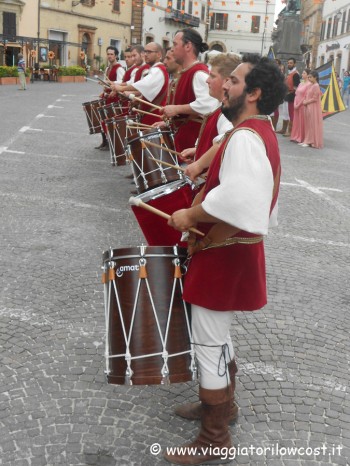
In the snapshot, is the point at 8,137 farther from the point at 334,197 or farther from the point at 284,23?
the point at 284,23

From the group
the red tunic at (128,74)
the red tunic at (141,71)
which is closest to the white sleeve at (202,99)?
the red tunic at (141,71)

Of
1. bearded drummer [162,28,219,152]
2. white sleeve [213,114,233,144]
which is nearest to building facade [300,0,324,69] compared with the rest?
bearded drummer [162,28,219,152]

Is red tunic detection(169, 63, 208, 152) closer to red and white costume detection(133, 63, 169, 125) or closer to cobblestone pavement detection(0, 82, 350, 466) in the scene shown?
cobblestone pavement detection(0, 82, 350, 466)

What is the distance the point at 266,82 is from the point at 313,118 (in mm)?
11394

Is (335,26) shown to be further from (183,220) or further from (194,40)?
(183,220)

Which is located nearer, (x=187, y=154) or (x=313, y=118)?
(x=187, y=154)

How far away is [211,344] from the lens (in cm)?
255

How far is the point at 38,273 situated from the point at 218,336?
2547mm

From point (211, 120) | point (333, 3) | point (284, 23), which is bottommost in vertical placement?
point (211, 120)

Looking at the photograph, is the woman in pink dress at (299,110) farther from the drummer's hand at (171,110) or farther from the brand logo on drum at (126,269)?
the brand logo on drum at (126,269)

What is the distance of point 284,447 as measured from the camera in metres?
2.79

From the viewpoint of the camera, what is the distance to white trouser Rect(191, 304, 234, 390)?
2.52 metres

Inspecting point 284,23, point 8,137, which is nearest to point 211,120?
point 8,137

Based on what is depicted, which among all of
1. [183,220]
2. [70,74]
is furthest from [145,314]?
[70,74]
